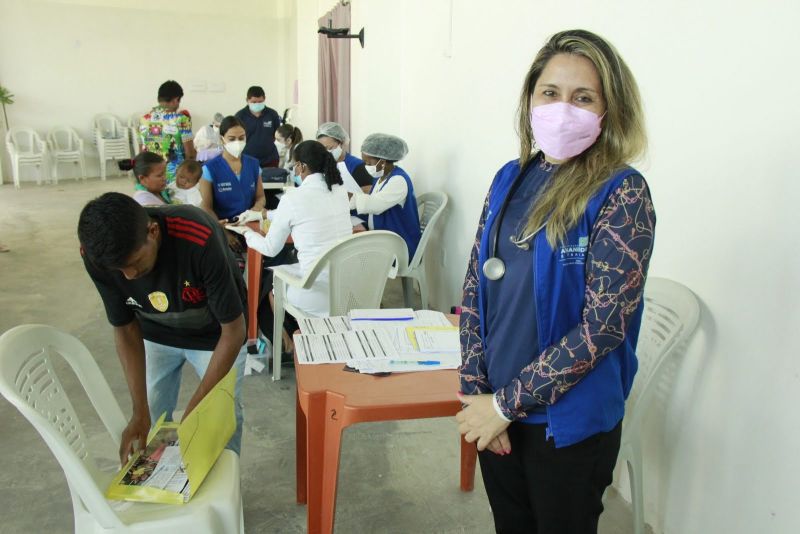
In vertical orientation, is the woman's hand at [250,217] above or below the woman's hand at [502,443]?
above

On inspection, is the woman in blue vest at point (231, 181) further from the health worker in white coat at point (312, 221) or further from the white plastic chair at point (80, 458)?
the white plastic chair at point (80, 458)

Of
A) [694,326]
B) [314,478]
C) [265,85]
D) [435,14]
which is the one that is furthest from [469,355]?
[265,85]

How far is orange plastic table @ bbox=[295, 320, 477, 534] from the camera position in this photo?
1.38m

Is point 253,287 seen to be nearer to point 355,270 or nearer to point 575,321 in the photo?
point 355,270

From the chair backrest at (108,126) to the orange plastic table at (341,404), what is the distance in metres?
9.49

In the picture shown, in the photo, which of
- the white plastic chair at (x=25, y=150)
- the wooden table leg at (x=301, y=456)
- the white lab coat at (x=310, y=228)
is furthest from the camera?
the white plastic chair at (x=25, y=150)

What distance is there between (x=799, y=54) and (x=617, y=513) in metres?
1.45

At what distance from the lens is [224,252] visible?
1604 mm

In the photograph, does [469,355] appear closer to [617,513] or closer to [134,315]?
[134,315]

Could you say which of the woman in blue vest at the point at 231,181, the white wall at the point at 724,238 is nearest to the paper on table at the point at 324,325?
the white wall at the point at 724,238

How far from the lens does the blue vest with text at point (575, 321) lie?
0.98 meters

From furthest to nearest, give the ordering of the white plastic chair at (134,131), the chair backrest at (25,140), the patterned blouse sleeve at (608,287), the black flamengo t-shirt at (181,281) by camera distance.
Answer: the white plastic chair at (134,131) → the chair backrest at (25,140) → the black flamengo t-shirt at (181,281) → the patterned blouse sleeve at (608,287)

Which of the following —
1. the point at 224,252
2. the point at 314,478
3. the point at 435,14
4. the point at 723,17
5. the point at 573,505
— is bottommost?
the point at 314,478

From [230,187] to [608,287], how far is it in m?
3.14
